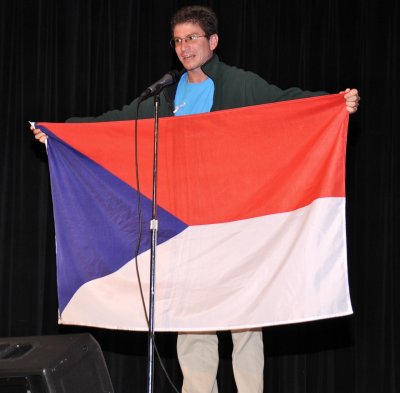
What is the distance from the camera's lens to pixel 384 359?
Result: 12.7 ft

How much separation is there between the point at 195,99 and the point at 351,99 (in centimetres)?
74

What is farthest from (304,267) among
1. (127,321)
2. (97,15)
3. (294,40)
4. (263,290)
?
(97,15)

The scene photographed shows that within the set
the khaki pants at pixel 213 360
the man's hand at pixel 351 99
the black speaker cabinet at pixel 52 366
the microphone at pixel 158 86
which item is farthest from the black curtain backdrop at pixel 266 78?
the black speaker cabinet at pixel 52 366

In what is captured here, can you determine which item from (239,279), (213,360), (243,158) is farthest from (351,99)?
(213,360)

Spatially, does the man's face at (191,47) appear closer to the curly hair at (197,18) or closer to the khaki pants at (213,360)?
the curly hair at (197,18)

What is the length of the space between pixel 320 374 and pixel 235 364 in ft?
4.00

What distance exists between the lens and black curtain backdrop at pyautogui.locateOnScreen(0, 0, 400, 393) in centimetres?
389

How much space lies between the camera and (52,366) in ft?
6.13

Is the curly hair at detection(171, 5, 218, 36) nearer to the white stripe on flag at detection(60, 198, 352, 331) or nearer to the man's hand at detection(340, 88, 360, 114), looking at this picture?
the man's hand at detection(340, 88, 360, 114)

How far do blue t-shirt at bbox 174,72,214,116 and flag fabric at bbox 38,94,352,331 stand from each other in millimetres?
195

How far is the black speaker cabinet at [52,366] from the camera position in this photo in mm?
1846

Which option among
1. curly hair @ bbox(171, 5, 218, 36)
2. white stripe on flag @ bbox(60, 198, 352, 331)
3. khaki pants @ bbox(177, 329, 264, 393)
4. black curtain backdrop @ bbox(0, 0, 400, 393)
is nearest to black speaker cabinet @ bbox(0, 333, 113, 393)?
white stripe on flag @ bbox(60, 198, 352, 331)

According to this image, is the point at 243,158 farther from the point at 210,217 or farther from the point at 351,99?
the point at 351,99

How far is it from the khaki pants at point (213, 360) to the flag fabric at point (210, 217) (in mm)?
247
